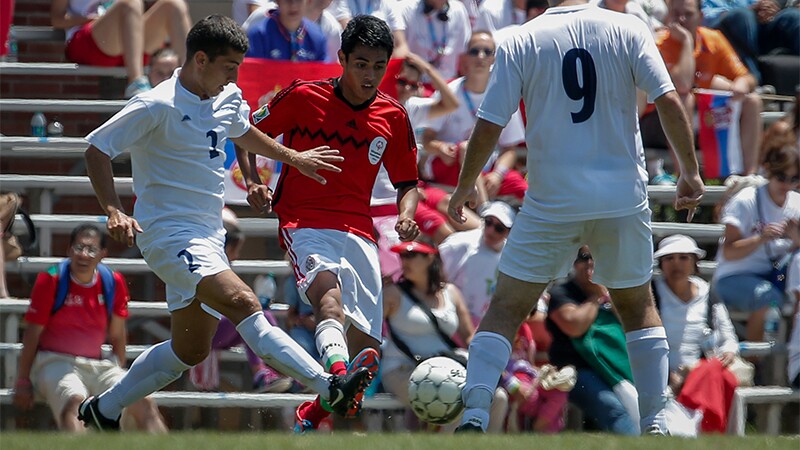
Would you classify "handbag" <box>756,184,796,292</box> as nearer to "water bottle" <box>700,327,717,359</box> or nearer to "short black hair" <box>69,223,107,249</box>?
"water bottle" <box>700,327,717,359</box>

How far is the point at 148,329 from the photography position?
1069 cm

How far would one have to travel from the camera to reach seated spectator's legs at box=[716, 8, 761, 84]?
1321 cm

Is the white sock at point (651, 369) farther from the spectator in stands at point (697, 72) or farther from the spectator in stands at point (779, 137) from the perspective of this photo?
the spectator in stands at point (697, 72)

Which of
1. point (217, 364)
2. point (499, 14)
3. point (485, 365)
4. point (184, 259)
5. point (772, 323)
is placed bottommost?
point (217, 364)

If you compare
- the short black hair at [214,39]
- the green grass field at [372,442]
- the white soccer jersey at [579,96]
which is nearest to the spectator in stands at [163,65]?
the short black hair at [214,39]

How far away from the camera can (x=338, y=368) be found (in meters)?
6.98

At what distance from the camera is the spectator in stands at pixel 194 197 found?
6883 millimetres

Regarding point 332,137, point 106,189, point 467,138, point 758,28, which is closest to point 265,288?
point 467,138

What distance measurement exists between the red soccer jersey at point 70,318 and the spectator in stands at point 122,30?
95.1 inches

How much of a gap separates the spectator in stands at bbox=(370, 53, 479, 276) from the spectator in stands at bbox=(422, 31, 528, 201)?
129 millimetres

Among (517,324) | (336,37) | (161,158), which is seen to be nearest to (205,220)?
(161,158)

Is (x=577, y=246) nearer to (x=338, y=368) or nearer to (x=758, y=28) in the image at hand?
(x=338, y=368)

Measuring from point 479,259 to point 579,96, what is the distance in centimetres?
356

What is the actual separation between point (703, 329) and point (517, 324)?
11.4ft
